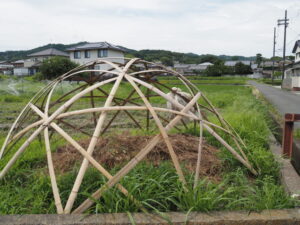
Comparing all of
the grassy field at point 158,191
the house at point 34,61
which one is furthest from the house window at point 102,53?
the grassy field at point 158,191

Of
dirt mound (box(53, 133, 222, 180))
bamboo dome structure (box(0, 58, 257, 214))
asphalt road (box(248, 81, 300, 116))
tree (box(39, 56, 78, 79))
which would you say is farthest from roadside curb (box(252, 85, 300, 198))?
tree (box(39, 56, 78, 79))

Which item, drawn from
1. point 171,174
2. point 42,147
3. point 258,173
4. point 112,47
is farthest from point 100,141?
point 112,47

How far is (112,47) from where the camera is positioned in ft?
134

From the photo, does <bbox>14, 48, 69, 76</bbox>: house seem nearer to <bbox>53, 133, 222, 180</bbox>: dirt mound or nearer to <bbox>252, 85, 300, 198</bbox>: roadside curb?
<bbox>53, 133, 222, 180</bbox>: dirt mound

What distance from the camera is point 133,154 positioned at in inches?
133

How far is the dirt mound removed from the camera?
3186mm

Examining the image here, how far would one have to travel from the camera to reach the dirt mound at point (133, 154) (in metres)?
3.19

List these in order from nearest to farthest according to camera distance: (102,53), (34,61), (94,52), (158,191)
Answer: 1. (158,191)
2. (102,53)
3. (94,52)
4. (34,61)

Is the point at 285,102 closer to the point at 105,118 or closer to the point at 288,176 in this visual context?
the point at 288,176

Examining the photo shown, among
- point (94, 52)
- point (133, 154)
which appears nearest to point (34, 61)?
point (94, 52)

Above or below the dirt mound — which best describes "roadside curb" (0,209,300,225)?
below

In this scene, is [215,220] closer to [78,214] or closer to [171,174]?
[171,174]

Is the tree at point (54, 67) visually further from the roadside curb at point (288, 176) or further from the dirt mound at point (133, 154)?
the roadside curb at point (288, 176)

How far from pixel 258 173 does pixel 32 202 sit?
→ 7.93 ft
